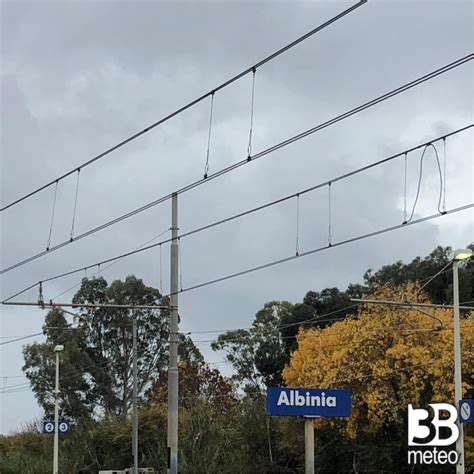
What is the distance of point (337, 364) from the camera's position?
173 feet

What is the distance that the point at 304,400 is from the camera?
1948 cm

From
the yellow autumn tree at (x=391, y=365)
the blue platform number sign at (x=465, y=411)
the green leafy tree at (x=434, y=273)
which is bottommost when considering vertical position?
the blue platform number sign at (x=465, y=411)

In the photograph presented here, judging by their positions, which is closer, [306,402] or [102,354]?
[306,402]

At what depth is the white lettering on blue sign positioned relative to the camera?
19266mm

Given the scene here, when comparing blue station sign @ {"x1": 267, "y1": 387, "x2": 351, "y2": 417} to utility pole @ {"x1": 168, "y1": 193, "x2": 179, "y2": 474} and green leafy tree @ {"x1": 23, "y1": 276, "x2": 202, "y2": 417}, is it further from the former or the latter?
green leafy tree @ {"x1": 23, "y1": 276, "x2": 202, "y2": 417}

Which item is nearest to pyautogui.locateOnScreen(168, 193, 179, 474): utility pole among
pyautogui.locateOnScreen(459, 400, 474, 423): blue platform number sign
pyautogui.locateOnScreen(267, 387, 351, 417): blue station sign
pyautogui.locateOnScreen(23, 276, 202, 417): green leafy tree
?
pyautogui.locateOnScreen(459, 400, 474, 423): blue platform number sign

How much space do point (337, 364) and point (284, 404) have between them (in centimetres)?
3390

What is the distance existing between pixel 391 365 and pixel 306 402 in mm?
31585

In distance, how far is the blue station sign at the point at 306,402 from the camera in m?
19.1

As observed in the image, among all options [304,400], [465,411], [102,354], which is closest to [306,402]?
[304,400]

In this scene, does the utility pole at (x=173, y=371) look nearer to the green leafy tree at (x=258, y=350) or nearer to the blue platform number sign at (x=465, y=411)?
the blue platform number sign at (x=465, y=411)

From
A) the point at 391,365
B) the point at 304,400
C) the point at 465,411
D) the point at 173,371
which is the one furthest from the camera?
the point at 391,365

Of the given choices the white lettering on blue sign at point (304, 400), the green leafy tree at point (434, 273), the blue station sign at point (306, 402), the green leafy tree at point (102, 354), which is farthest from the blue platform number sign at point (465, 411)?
the green leafy tree at point (102, 354)

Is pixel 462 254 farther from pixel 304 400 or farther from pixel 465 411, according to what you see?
pixel 304 400
